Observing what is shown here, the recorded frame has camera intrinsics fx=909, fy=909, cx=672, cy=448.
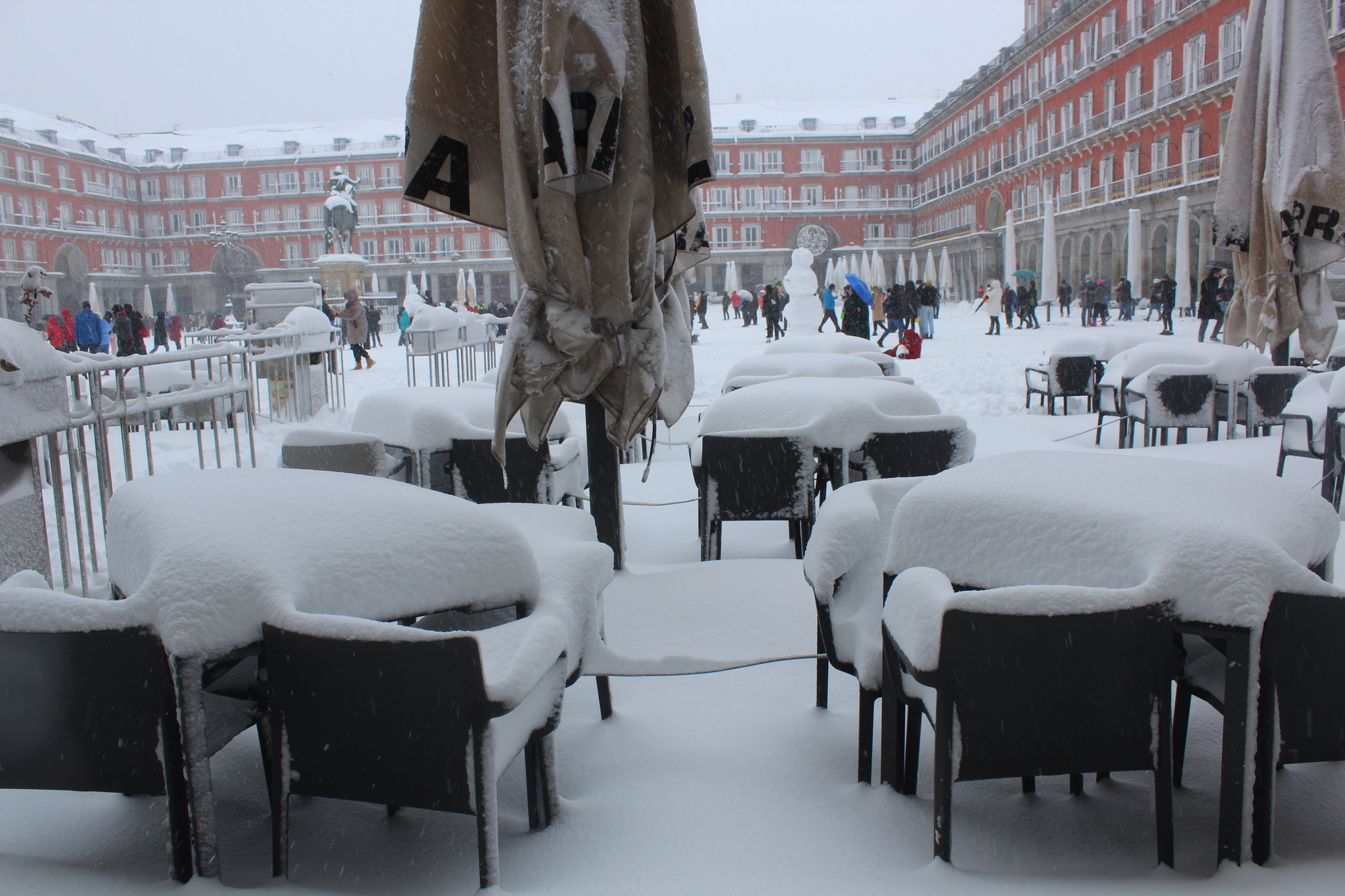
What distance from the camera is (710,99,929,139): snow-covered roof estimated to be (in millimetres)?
55844

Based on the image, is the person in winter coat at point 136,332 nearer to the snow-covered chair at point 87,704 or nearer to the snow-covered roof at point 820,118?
the snow-covered chair at point 87,704

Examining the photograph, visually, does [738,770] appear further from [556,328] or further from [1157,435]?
[1157,435]

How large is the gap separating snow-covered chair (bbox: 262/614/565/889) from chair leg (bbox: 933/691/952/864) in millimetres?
659

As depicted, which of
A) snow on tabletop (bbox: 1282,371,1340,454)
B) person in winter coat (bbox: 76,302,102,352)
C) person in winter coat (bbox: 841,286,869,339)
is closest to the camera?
snow on tabletop (bbox: 1282,371,1340,454)

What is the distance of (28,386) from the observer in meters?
2.79

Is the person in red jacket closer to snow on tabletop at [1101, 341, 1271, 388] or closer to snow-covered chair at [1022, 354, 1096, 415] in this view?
snow-covered chair at [1022, 354, 1096, 415]

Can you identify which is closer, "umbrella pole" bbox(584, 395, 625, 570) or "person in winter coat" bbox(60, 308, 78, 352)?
"umbrella pole" bbox(584, 395, 625, 570)

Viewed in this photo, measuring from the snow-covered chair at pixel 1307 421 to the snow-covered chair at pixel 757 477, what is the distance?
8.01 ft

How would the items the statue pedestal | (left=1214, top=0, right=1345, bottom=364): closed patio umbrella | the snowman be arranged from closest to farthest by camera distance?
(left=1214, top=0, right=1345, bottom=364): closed patio umbrella, the snowman, the statue pedestal

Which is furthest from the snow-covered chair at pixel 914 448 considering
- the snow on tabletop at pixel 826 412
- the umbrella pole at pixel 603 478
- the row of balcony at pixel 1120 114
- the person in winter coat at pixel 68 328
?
the row of balcony at pixel 1120 114

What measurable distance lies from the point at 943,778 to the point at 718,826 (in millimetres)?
462

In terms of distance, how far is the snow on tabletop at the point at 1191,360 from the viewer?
19.1 ft

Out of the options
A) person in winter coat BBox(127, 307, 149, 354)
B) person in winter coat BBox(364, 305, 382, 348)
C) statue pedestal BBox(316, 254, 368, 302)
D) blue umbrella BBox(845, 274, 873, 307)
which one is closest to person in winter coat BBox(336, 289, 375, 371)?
person in winter coat BBox(127, 307, 149, 354)

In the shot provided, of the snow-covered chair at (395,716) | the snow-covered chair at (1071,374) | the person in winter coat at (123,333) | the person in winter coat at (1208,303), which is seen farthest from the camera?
the person in winter coat at (123,333)
